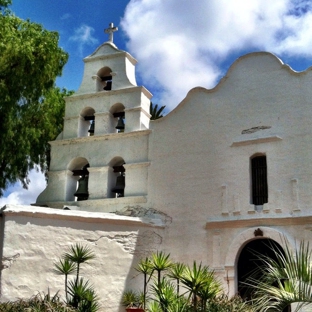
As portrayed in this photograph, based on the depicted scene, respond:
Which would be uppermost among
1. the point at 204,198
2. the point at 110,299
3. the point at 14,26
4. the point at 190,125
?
the point at 14,26

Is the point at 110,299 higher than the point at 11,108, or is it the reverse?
the point at 11,108

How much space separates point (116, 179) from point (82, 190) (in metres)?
1.14

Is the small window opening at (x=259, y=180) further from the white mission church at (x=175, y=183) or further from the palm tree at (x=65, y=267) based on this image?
the palm tree at (x=65, y=267)

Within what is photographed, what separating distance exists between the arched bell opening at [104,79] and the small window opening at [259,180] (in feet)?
18.9

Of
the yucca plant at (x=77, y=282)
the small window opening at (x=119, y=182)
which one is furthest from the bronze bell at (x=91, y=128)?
the yucca plant at (x=77, y=282)

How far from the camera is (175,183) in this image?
14.6 meters

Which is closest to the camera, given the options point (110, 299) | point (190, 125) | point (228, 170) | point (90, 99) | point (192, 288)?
point (192, 288)

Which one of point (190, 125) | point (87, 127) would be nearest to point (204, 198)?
point (190, 125)

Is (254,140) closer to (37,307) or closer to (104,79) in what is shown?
(104,79)

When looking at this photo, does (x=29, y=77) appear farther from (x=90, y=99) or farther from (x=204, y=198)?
(x=204, y=198)

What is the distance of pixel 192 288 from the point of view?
8.74 metres

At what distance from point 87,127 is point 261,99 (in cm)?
600

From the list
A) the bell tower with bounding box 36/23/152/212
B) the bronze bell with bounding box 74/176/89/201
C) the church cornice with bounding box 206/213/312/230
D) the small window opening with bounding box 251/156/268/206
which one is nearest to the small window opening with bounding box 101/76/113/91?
the bell tower with bounding box 36/23/152/212

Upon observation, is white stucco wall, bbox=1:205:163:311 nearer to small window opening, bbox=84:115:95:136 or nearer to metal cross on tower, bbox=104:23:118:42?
small window opening, bbox=84:115:95:136
